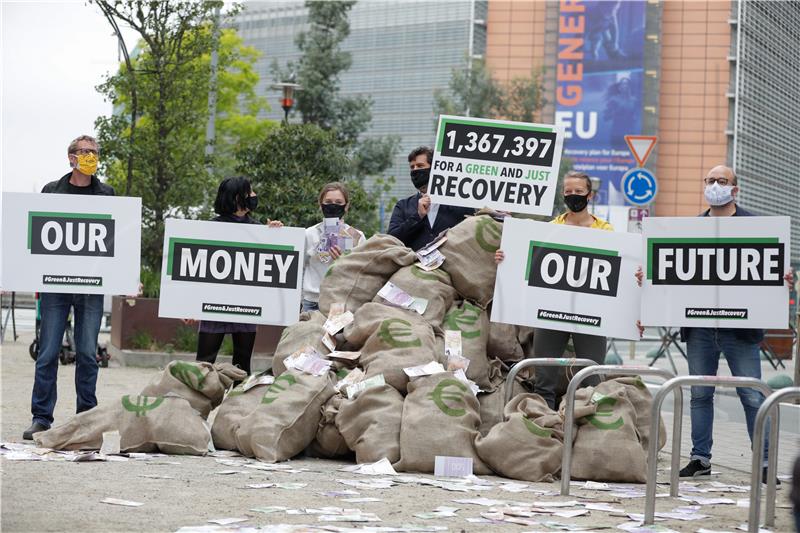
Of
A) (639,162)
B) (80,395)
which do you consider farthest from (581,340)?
(639,162)

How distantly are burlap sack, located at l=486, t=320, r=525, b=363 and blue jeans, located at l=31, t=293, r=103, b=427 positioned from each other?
2926mm

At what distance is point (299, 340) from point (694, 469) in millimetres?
2981

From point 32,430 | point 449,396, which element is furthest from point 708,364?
point 32,430

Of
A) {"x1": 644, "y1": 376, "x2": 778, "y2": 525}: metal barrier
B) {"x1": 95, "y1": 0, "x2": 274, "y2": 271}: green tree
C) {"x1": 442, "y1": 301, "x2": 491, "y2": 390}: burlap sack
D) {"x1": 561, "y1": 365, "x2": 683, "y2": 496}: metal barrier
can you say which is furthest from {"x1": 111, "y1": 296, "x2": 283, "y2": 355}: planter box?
{"x1": 644, "y1": 376, "x2": 778, "y2": 525}: metal barrier

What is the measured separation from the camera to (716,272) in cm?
815

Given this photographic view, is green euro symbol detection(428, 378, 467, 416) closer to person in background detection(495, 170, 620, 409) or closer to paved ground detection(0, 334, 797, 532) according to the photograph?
paved ground detection(0, 334, 797, 532)

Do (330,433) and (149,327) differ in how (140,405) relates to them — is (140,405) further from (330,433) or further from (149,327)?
(149,327)

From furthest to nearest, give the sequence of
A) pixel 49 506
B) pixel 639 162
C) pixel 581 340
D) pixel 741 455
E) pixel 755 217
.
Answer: pixel 639 162 < pixel 741 455 < pixel 581 340 < pixel 755 217 < pixel 49 506

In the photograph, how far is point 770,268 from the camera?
26.3 ft

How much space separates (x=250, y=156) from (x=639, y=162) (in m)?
6.87

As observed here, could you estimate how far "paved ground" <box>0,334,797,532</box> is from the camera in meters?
5.47

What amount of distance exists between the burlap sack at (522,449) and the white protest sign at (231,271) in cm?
221

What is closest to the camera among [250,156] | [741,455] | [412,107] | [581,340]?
[581,340]

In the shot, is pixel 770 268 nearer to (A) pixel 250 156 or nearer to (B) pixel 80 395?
(B) pixel 80 395
